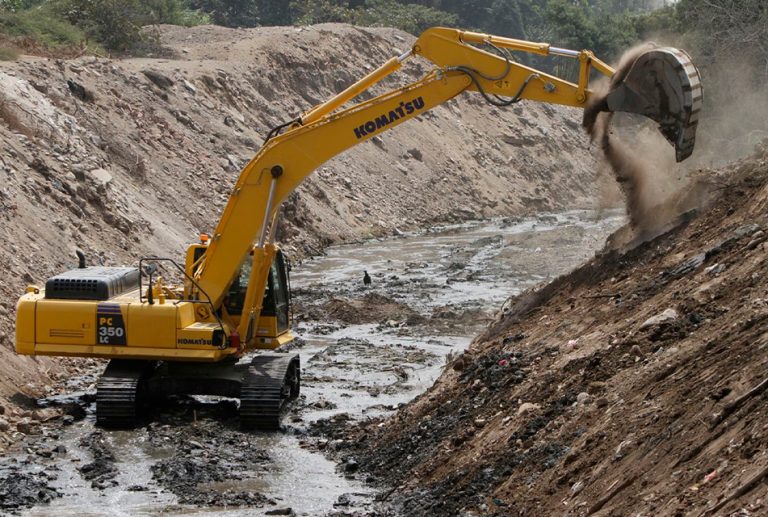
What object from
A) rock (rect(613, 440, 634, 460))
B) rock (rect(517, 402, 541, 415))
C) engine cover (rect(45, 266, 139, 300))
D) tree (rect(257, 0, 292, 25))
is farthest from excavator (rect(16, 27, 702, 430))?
tree (rect(257, 0, 292, 25))

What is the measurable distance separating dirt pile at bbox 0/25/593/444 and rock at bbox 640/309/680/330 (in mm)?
7837

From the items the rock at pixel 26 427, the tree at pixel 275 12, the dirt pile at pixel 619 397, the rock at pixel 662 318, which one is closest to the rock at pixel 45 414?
the rock at pixel 26 427

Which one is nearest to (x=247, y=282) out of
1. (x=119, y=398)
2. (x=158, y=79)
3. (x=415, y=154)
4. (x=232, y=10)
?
(x=119, y=398)

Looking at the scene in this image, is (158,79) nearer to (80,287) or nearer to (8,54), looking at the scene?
(8,54)

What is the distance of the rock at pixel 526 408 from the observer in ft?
39.5

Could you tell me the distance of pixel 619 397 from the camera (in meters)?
11.0

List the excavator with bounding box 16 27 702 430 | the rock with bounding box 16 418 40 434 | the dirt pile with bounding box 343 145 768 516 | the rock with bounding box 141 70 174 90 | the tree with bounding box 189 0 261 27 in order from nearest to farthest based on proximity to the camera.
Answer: the dirt pile with bounding box 343 145 768 516 → the rock with bounding box 16 418 40 434 → the excavator with bounding box 16 27 702 430 → the rock with bounding box 141 70 174 90 → the tree with bounding box 189 0 261 27

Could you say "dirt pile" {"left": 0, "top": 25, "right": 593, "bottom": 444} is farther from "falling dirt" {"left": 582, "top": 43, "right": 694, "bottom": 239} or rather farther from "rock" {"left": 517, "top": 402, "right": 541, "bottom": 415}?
"falling dirt" {"left": 582, "top": 43, "right": 694, "bottom": 239}

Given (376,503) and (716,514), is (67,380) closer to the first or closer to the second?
(376,503)

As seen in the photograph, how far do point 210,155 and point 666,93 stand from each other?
900 inches

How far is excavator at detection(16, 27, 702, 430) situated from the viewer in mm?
15336

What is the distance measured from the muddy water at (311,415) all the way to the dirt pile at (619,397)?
0.93 meters

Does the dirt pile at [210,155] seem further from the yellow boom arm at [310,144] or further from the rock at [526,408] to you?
the rock at [526,408]

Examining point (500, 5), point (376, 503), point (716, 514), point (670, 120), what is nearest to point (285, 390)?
point (376, 503)
